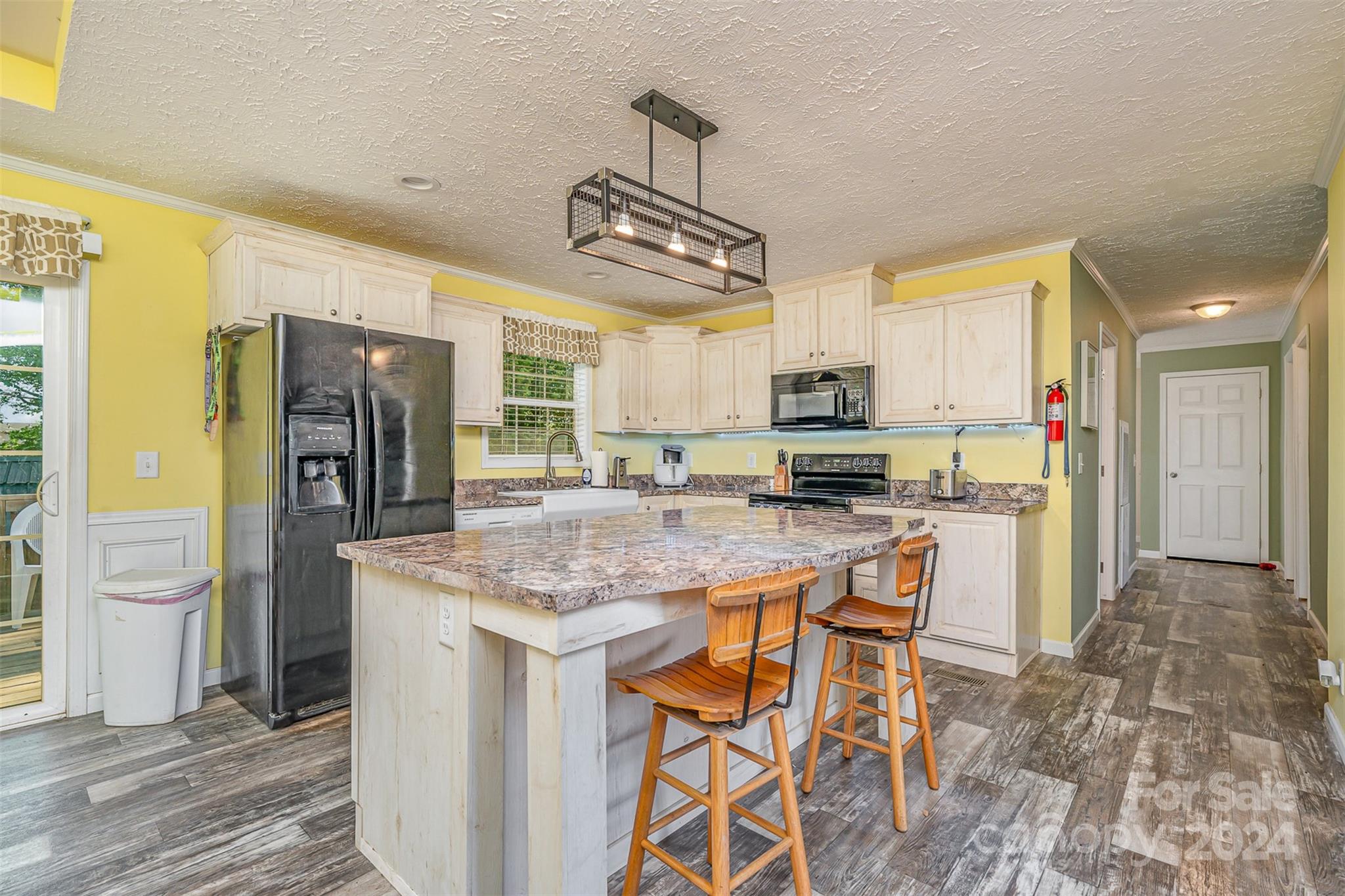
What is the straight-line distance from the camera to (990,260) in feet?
13.0

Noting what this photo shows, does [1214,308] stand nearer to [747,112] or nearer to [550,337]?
[747,112]

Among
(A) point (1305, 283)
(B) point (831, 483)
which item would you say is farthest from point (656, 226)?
(A) point (1305, 283)

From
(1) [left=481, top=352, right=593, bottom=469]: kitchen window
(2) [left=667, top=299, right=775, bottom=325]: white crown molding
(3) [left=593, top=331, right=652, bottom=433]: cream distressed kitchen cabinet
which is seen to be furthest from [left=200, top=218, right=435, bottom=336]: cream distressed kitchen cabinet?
(2) [left=667, top=299, right=775, bottom=325]: white crown molding

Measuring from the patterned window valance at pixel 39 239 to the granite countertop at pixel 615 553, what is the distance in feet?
7.15

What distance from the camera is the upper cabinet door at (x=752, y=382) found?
482 cm

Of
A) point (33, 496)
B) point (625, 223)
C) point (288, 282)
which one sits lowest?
point (33, 496)

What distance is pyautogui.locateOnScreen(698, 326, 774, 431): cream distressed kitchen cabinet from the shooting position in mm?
4836

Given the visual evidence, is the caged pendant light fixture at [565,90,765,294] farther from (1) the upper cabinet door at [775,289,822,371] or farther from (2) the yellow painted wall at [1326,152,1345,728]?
(2) the yellow painted wall at [1326,152,1345,728]

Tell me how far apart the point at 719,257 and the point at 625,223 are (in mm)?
540

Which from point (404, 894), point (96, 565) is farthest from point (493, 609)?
point (96, 565)

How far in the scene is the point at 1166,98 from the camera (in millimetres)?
2213

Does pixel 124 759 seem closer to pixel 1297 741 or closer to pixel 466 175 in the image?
pixel 466 175

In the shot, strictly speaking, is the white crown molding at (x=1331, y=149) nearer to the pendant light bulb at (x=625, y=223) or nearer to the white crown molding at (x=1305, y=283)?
the white crown molding at (x=1305, y=283)

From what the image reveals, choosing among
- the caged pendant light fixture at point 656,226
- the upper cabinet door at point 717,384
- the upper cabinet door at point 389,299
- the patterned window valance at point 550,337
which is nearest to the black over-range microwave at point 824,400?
the upper cabinet door at point 717,384
